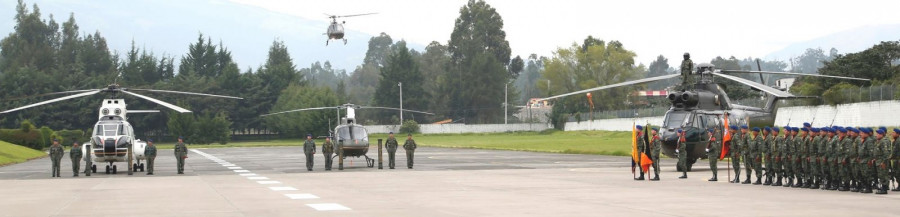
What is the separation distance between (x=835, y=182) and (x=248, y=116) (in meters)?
109

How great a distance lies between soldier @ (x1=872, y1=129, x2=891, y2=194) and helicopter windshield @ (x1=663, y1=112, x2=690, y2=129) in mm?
10356

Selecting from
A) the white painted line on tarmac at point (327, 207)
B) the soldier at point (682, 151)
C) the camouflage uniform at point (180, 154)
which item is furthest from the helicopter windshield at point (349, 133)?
the white painted line on tarmac at point (327, 207)

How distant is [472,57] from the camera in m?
137

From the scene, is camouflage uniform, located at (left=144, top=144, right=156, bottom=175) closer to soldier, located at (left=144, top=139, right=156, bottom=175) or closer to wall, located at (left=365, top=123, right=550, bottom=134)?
soldier, located at (left=144, top=139, right=156, bottom=175)

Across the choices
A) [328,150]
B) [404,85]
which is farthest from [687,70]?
[404,85]

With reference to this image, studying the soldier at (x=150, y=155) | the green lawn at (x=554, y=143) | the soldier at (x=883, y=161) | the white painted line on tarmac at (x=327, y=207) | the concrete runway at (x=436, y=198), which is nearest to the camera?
the concrete runway at (x=436, y=198)

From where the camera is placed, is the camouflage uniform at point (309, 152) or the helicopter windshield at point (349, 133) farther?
the helicopter windshield at point (349, 133)

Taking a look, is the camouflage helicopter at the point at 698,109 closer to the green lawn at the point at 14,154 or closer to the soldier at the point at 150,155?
the soldier at the point at 150,155

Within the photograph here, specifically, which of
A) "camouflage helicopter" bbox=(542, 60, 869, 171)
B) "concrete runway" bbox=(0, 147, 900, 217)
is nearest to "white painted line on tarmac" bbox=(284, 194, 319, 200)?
"concrete runway" bbox=(0, 147, 900, 217)

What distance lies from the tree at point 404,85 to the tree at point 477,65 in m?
4.04

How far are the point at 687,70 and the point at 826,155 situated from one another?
9994 millimetres

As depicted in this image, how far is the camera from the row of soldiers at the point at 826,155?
18.4 metres

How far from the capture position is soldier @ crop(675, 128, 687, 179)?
25384 mm

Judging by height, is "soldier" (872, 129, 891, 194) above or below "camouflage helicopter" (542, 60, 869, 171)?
below
